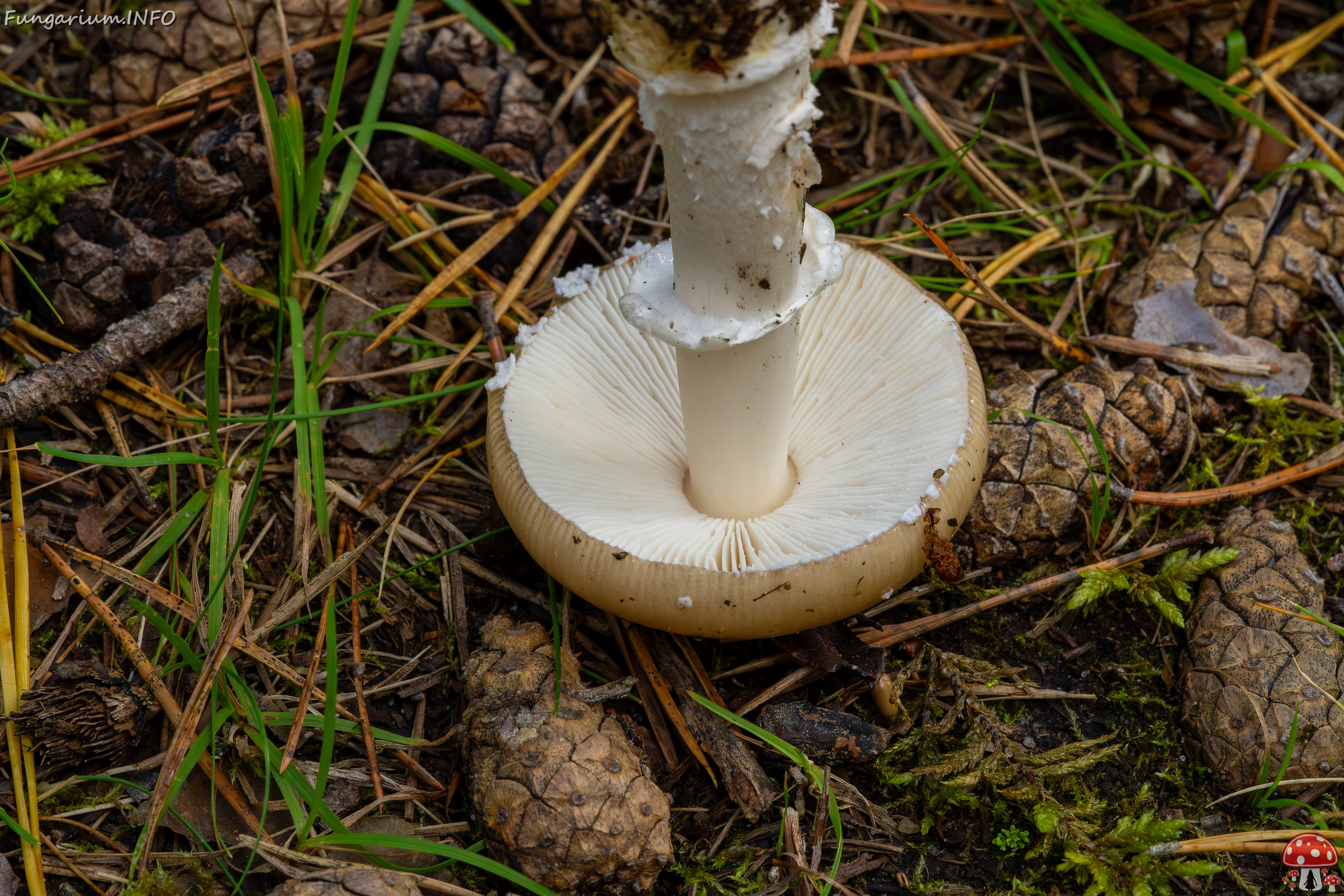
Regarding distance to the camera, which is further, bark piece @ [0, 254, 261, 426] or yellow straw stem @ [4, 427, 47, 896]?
bark piece @ [0, 254, 261, 426]

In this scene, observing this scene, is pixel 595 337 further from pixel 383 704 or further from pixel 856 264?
pixel 383 704

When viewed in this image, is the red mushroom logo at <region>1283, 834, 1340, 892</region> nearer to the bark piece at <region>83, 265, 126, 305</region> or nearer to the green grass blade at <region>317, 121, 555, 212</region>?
the green grass blade at <region>317, 121, 555, 212</region>

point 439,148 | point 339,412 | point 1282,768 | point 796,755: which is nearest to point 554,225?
point 439,148

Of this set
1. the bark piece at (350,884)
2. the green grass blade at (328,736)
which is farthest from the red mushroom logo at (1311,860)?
the green grass blade at (328,736)

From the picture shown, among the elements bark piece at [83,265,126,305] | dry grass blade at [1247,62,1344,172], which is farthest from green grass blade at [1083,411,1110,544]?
bark piece at [83,265,126,305]

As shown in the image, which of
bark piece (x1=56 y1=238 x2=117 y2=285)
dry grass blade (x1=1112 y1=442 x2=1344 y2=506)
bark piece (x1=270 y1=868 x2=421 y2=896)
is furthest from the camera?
bark piece (x1=56 y1=238 x2=117 y2=285)

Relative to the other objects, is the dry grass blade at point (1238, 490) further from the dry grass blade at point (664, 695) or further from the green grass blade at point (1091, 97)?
the dry grass blade at point (664, 695)
